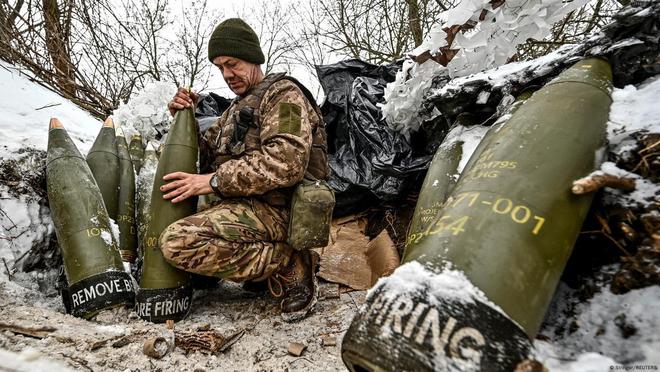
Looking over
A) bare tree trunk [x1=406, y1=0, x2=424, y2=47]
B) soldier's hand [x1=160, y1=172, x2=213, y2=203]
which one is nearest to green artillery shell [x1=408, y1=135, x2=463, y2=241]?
soldier's hand [x1=160, y1=172, x2=213, y2=203]

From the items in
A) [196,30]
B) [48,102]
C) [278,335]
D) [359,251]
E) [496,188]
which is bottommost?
[278,335]

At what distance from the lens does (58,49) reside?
14.5ft

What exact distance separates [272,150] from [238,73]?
647 millimetres

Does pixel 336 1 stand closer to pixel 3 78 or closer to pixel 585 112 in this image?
pixel 3 78

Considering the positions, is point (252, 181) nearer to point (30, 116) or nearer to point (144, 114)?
point (144, 114)

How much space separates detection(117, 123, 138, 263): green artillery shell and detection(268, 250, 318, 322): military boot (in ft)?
3.05

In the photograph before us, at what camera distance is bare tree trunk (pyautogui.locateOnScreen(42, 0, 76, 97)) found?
439 cm

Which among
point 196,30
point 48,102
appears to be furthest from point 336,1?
point 48,102

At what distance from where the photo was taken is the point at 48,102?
3.56 meters

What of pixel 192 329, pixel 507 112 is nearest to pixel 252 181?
pixel 192 329

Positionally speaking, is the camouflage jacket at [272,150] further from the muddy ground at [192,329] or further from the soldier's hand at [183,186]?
the muddy ground at [192,329]

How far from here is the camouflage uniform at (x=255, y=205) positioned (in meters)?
1.92

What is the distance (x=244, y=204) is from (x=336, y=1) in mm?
6788

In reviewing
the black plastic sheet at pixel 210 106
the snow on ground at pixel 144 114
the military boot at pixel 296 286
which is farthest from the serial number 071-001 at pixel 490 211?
the black plastic sheet at pixel 210 106
